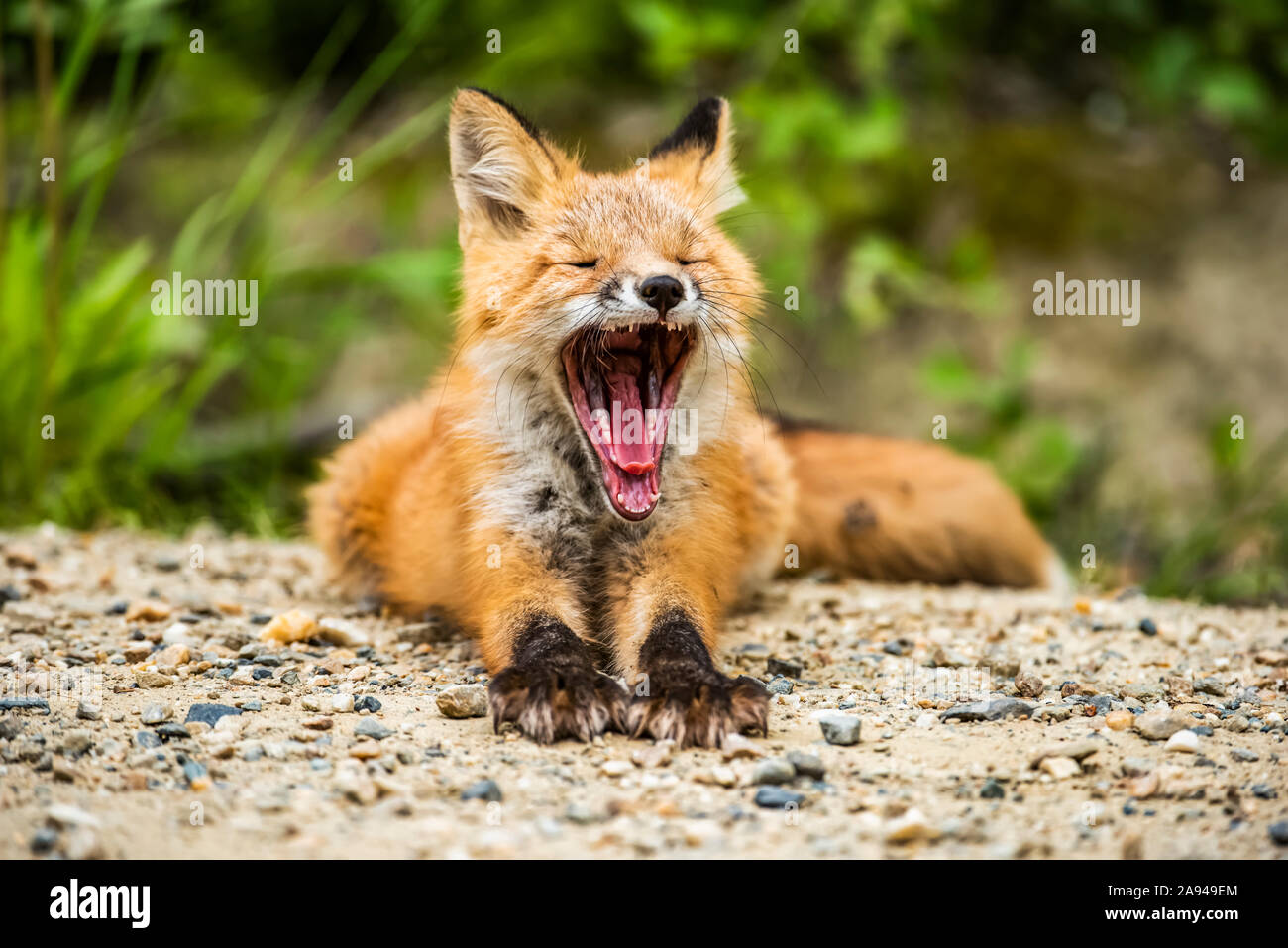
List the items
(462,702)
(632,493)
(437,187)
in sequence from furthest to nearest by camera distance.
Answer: (437,187) < (632,493) < (462,702)

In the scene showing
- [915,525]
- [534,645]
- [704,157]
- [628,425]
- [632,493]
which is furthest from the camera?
[915,525]

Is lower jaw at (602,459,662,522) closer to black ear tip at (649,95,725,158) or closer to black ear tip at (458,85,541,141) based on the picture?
black ear tip at (458,85,541,141)

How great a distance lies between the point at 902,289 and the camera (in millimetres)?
8703

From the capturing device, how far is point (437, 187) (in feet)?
34.2

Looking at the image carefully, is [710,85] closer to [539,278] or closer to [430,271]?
[430,271]

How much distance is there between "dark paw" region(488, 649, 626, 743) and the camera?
3.35 meters

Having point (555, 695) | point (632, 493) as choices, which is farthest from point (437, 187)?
point (555, 695)

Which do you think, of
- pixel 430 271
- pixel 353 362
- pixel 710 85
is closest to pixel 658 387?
pixel 430 271

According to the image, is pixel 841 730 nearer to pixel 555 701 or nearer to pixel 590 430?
pixel 555 701

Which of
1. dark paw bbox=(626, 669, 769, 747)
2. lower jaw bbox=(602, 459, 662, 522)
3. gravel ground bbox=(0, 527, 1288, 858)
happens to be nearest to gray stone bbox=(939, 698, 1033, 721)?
gravel ground bbox=(0, 527, 1288, 858)

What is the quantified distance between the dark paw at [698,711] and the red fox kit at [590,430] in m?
0.01

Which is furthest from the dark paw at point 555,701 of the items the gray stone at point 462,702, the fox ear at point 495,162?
the fox ear at point 495,162

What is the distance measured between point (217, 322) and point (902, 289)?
4980mm

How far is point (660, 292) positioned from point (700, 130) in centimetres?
138
